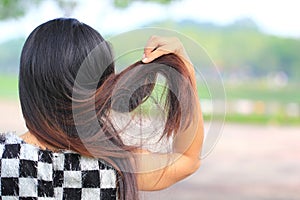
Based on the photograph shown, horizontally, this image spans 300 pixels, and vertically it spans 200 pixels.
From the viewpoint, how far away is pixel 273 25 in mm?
8336

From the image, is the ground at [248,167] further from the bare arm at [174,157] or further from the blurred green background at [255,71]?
the bare arm at [174,157]

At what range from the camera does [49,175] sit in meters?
0.90

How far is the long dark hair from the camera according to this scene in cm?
90

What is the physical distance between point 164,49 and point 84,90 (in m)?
0.12

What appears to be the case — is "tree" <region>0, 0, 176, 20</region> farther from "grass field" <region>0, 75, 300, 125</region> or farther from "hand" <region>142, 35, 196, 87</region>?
"grass field" <region>0, 75, 300, 125</region>

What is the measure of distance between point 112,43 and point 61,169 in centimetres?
19

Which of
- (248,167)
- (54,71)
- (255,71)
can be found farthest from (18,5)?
(255,71)

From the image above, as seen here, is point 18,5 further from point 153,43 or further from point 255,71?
point 255,71

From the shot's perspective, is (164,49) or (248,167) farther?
(248,167)

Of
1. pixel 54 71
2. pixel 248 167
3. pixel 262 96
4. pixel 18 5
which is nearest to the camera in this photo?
pixel 54 71

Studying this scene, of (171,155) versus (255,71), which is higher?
(255,71)

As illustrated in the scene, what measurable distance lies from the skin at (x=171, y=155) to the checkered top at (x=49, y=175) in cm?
2

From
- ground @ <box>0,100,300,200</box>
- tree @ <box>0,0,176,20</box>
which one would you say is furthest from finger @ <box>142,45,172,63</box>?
tree @ <box>0,0,176,20</box>

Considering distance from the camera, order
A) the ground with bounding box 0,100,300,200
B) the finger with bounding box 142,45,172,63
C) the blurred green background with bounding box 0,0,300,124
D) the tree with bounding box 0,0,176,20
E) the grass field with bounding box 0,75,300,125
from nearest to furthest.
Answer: the finger with bounding box 142,45,172,63 < the tree with bounding box 0,0,176,20 < the ground with bounding box 0,100,300,200 < the blurred green background with bounding box 0,0,300,124 < the grass field with bounding box 0,75,300,125
